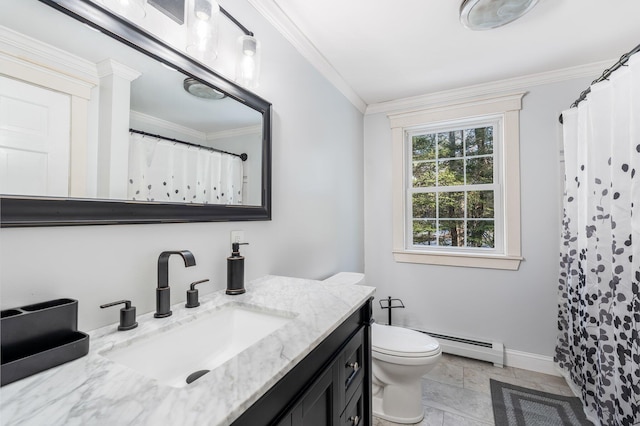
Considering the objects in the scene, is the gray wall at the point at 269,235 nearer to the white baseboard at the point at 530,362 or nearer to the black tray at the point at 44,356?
the black tray at the point at 44,356

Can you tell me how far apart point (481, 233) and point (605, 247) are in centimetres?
101

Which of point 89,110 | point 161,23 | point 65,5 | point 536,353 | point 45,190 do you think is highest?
point 161,23

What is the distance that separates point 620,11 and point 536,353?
230 cm

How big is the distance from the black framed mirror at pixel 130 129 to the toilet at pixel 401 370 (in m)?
1.16

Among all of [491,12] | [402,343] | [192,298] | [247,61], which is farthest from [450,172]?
[192,298]

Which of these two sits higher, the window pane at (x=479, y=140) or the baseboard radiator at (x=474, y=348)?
the window pane at (x=479, y=140)

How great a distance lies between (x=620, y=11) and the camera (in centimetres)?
156

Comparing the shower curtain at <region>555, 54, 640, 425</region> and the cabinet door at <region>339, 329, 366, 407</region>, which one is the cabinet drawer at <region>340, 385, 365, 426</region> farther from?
the shower curtain at <region>555, 54, 640, 425</region>

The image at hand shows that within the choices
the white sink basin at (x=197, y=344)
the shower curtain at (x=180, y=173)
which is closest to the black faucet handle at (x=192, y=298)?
the white sink basin at (x=197, y=344)

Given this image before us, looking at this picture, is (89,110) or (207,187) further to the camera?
(207,187)

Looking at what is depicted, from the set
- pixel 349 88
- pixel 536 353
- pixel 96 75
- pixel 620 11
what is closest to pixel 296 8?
pixel 349 88

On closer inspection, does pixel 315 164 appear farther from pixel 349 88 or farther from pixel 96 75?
pixel 96 75

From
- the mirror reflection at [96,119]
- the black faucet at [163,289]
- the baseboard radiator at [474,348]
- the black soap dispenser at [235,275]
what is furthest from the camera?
the baseboard radiator at [474,348]

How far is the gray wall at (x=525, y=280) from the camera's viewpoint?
7.23ft
